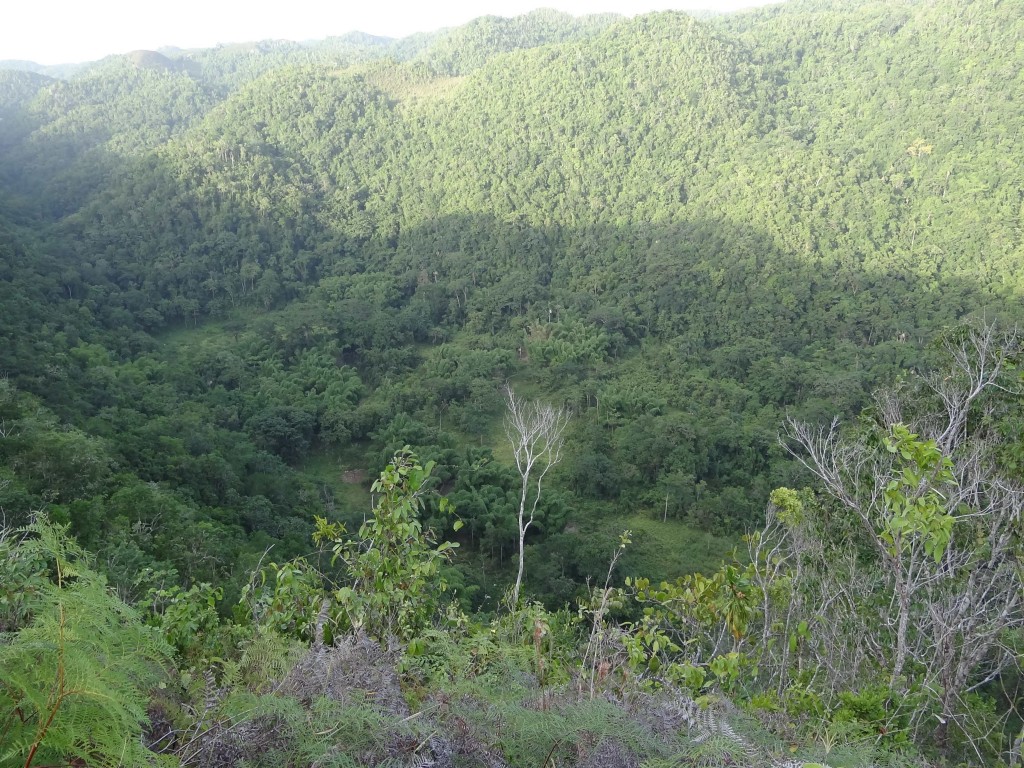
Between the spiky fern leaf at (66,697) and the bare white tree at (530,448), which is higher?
the spiky fern leaf at (66,697)

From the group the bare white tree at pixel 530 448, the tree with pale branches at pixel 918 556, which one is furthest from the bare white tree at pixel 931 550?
the bare white tree at pixel 530 448

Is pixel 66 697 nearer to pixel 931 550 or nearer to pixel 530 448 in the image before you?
pixel 931 550

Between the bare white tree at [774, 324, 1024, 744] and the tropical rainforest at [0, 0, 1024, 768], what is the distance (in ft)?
0.21

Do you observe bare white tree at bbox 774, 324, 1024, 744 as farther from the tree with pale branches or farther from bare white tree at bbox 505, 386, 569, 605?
bare white tree at bbox 505, 386, 569, 605

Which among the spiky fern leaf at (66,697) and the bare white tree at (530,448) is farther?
the bare white tree at (530,448)

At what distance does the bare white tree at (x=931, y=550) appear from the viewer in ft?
10.2

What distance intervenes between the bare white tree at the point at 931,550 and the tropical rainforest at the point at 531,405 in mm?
65

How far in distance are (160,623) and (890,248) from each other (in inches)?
1757

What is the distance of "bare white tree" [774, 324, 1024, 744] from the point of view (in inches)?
123

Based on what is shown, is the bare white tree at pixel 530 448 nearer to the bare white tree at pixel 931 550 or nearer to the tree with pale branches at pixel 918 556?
the tree with pale branches at pixel 918 556

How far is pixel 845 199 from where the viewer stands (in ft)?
142

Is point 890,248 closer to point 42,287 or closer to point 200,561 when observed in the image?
point 200,561

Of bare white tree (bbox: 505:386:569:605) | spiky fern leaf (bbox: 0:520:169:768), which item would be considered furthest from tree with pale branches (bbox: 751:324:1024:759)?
spiky fern leaf (bbox: 0:520:169:768)

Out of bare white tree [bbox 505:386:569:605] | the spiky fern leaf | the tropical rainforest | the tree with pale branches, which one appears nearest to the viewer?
the spiky fern leaf
